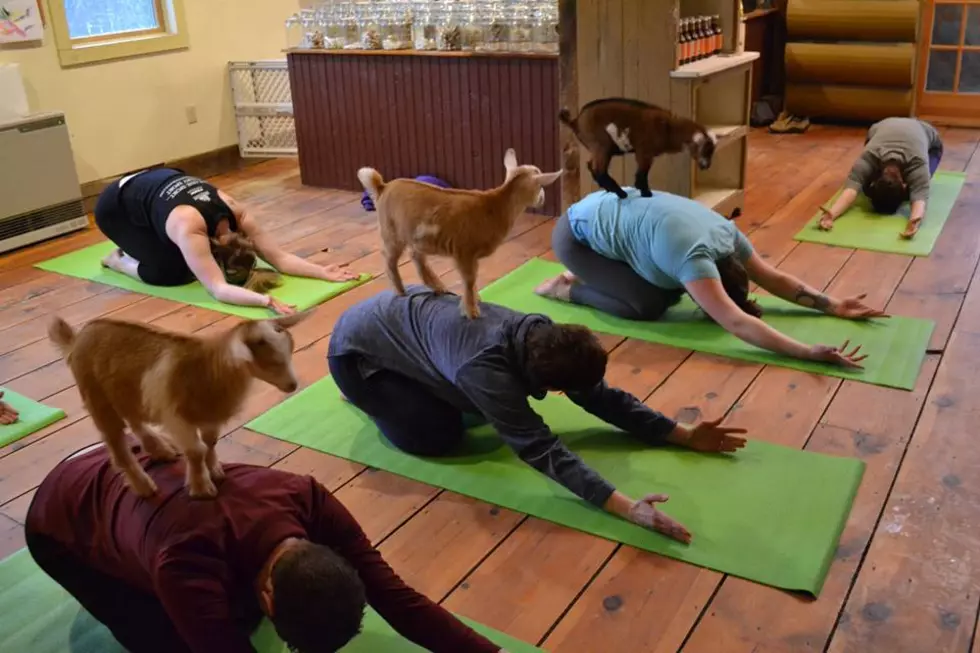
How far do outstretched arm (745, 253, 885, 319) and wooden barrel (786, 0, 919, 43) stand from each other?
153 inches

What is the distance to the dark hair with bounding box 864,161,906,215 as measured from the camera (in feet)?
15.3

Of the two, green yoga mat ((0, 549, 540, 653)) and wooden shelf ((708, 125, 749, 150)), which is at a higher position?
wooden shelf ((708, 125, 749, 150))

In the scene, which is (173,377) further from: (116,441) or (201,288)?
(201,288)

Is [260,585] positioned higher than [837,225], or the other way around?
[260,585]

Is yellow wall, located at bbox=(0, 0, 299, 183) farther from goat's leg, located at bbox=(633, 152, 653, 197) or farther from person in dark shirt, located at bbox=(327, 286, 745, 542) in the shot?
goat's leg, located at bbox=(633, 152, 653, 197)

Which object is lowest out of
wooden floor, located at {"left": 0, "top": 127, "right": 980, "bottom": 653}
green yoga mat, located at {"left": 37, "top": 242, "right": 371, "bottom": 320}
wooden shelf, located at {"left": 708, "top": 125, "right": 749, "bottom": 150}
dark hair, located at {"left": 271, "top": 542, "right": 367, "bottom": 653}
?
wooden floor, located at {"left": 0, "top": 127, "right": 980, "bottom": 653}

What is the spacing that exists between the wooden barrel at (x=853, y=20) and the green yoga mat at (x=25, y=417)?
594cm

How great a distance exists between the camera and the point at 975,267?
404 centimetres

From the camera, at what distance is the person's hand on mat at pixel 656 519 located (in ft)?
7.39

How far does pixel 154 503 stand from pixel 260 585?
0.88 feet

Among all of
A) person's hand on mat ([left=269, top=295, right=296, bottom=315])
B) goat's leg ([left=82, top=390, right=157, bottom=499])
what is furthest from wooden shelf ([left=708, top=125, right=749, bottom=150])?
goat's leg ([left=82, top=390, right=157, bottom=499])

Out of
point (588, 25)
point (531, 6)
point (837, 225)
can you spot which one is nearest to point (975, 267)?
point (837, 225)

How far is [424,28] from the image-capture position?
5.27m

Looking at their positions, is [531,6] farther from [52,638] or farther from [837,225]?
[52,638]
